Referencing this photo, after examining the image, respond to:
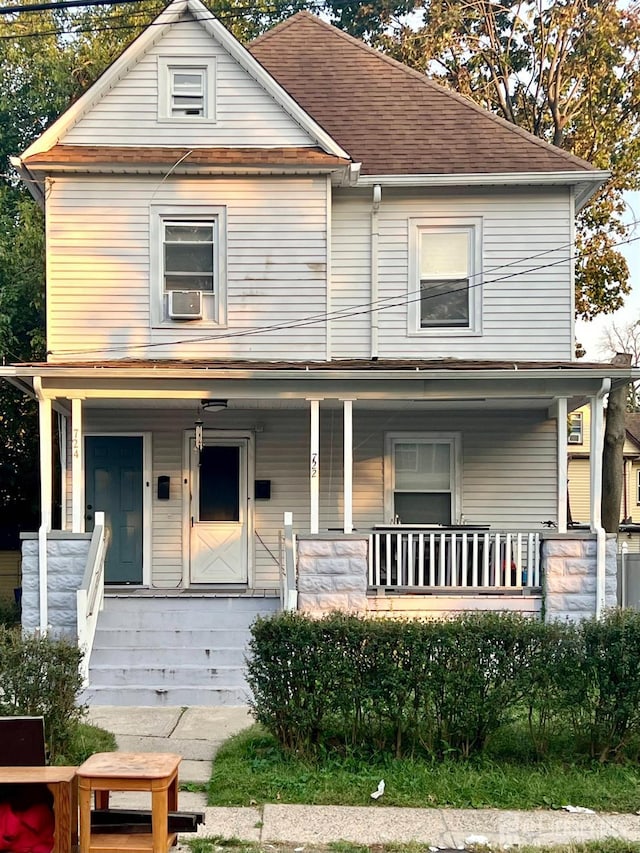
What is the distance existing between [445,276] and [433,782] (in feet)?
26.8

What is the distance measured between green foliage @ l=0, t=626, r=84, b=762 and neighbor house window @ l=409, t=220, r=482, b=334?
7.66 meters

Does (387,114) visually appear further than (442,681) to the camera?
Yes

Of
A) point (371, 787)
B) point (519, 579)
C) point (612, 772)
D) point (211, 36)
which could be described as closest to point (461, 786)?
point (371, 787)

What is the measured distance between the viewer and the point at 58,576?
10.8 m

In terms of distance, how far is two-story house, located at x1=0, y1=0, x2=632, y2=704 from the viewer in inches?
436

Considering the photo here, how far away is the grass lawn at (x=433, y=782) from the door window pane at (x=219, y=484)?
612cm

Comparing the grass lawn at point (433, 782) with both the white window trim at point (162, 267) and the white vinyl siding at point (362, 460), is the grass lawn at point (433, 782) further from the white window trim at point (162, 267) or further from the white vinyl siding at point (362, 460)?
the white window trim at point (162, 267)

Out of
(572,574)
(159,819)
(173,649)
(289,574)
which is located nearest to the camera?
(159,819)

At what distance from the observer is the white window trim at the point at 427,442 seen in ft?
43.3

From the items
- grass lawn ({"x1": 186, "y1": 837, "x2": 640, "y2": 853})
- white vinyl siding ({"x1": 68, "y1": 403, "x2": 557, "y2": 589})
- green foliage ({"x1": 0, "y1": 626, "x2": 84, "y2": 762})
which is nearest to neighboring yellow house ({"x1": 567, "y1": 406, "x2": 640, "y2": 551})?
white vinyl siding ({"x1": 68, "y1": 403, "x2": 557, "y2": 589})

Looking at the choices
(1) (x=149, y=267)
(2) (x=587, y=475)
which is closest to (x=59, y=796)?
(1) (x=149, y=267)

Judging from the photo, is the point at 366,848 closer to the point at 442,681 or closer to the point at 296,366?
the point at 442,681

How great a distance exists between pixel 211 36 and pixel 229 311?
12.5 ft

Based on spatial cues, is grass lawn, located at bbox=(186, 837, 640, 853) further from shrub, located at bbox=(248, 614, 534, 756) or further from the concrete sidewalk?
shrub, located at bbox=(248, 614, 534, 756)
